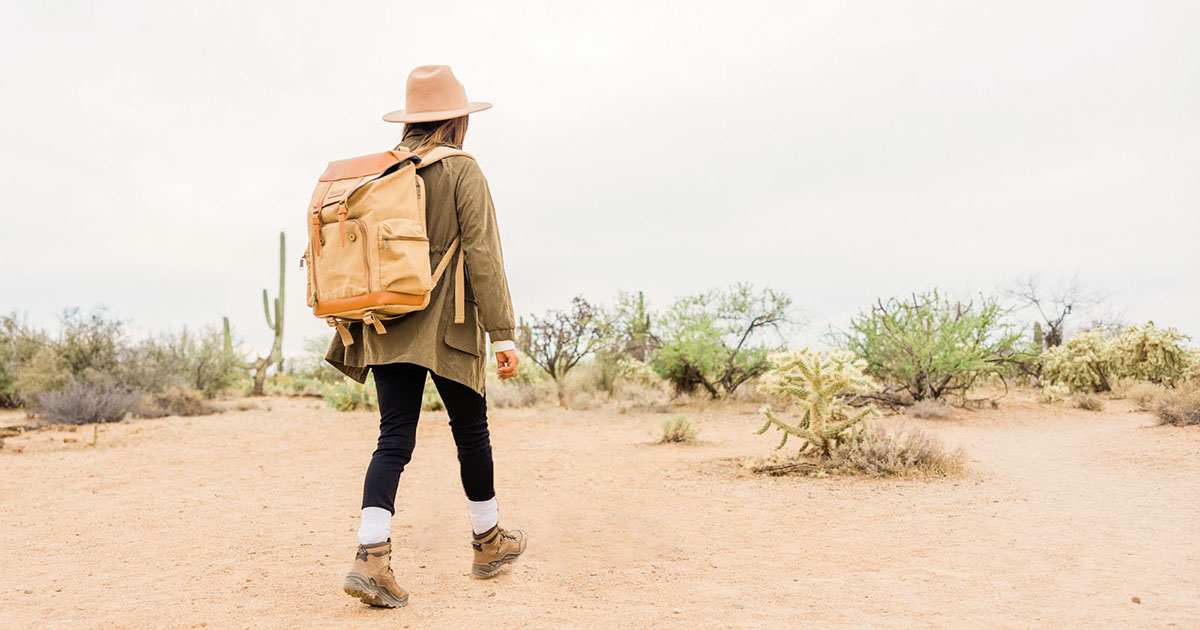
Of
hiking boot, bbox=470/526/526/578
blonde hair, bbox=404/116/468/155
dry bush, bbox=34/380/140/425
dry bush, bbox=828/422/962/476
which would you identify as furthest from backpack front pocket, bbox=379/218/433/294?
dry bush, bbox=34/380/140/425

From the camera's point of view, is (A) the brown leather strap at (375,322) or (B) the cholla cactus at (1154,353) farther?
(B) the cholla cactus at (1154,353)

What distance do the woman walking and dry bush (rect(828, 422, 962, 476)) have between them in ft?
12.3

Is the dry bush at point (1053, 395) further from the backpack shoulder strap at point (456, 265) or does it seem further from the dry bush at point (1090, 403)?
the backpack shoulder strap at point (456, 265)

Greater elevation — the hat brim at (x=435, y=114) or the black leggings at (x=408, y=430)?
the hat brim at (x=435, y=114)

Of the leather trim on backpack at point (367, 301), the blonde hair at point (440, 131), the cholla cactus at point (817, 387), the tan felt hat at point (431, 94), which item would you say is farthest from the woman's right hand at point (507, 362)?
the cholla cactus at point (817, 387)

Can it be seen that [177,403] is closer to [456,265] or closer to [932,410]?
[932,410]

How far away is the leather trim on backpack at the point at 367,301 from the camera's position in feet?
9.96

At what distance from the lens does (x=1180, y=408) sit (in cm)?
930

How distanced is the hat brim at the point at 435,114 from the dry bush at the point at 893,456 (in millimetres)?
4297

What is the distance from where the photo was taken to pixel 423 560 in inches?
157

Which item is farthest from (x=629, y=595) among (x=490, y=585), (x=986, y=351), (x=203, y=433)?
(x=986, y=351)

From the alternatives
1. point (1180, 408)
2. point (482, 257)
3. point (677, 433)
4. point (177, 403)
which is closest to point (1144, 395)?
point (1180, 408)

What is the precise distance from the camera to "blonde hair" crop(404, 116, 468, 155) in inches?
138

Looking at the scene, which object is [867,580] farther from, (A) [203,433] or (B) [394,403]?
(A) [203,433]
